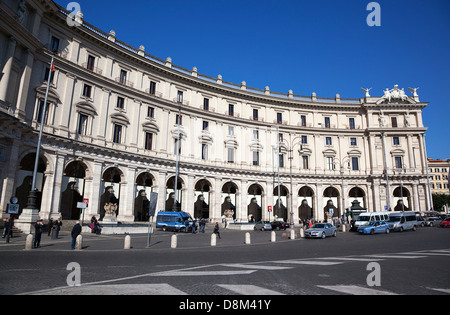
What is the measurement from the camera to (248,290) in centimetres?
580

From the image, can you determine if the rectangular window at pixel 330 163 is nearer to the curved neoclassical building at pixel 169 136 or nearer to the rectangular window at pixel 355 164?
the curved neoclassical building at pixel 169 136

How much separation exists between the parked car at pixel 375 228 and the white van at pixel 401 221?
156 cm

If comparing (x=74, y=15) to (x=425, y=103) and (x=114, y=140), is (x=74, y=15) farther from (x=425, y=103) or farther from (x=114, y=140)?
(x=425, y=103)

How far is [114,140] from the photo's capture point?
34.7 m

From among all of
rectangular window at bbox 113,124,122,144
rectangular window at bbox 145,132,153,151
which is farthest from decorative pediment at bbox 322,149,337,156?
rectangular window at bbox 113,124,122,144

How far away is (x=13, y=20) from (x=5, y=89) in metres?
5.85

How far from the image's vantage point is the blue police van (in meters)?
29.0

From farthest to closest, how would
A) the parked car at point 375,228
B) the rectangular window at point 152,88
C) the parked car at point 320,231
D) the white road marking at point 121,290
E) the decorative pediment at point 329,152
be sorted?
the decorative pediment at point 329,152
the rectangular window at point 152,88
the parked car at point 375,228
the parked car at point 320,231
the white road marking at point 121,290

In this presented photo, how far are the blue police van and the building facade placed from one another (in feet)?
302

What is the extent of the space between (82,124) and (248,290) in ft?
105

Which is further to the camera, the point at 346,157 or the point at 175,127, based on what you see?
the point at 346,157

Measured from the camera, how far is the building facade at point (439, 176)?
89.4 m

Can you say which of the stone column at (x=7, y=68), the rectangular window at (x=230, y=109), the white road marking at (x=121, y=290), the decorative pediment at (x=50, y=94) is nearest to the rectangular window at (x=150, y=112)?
the decorative pediment at (x=50, y=94)
